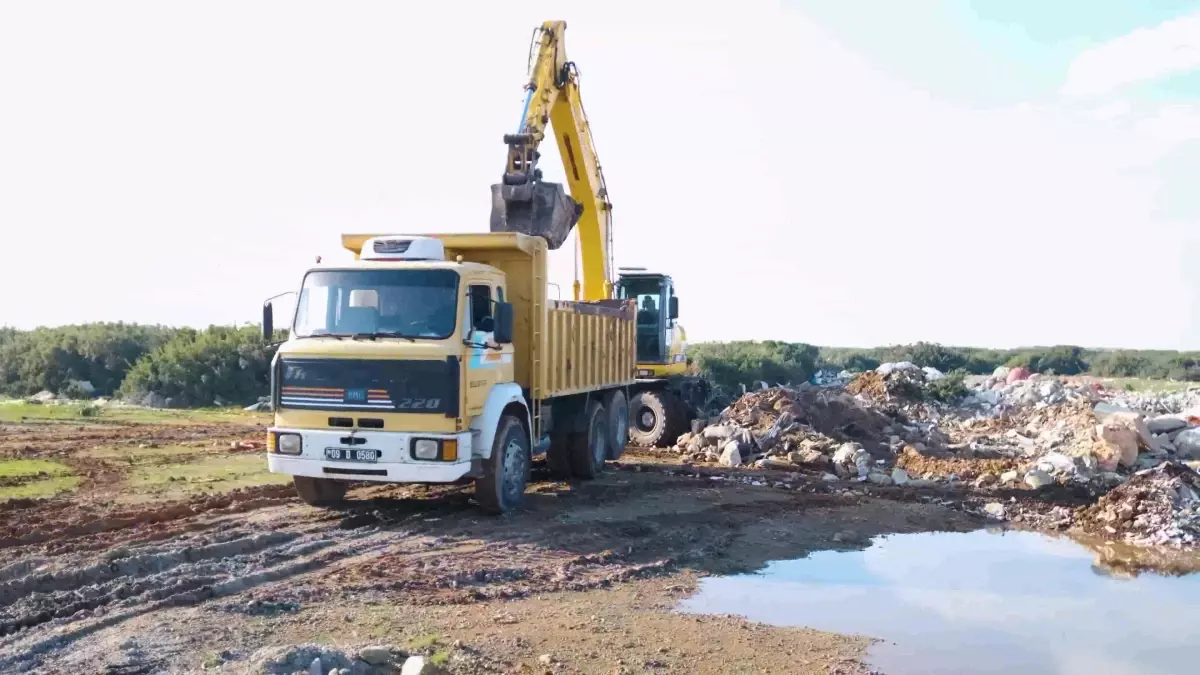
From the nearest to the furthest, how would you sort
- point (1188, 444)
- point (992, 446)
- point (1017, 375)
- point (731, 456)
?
point (731, 456), point (1188, 444), point (992, 446), point (1017, 375)

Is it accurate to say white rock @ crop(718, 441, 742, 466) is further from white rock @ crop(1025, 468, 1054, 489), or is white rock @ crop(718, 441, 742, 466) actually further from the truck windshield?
the truck windshield

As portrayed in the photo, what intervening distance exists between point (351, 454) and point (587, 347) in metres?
4.74

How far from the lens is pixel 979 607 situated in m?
8.33

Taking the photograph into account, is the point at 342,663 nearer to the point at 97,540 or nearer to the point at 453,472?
the point at 453,472

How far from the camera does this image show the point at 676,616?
746 centimetres

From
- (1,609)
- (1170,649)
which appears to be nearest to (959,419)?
(1170,649)

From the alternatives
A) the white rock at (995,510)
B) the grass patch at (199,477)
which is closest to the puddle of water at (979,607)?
the white rock at (995,510)

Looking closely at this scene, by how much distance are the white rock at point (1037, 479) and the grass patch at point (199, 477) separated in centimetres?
1050

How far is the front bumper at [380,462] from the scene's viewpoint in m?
9.57

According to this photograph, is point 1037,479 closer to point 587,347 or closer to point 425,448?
point 587,347

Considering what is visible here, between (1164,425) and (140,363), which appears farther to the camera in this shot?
(140,363)

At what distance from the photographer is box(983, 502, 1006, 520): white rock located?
1256cm

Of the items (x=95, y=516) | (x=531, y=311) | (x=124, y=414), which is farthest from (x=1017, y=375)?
(x=95, y=516)

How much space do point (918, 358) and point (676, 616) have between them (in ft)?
127
